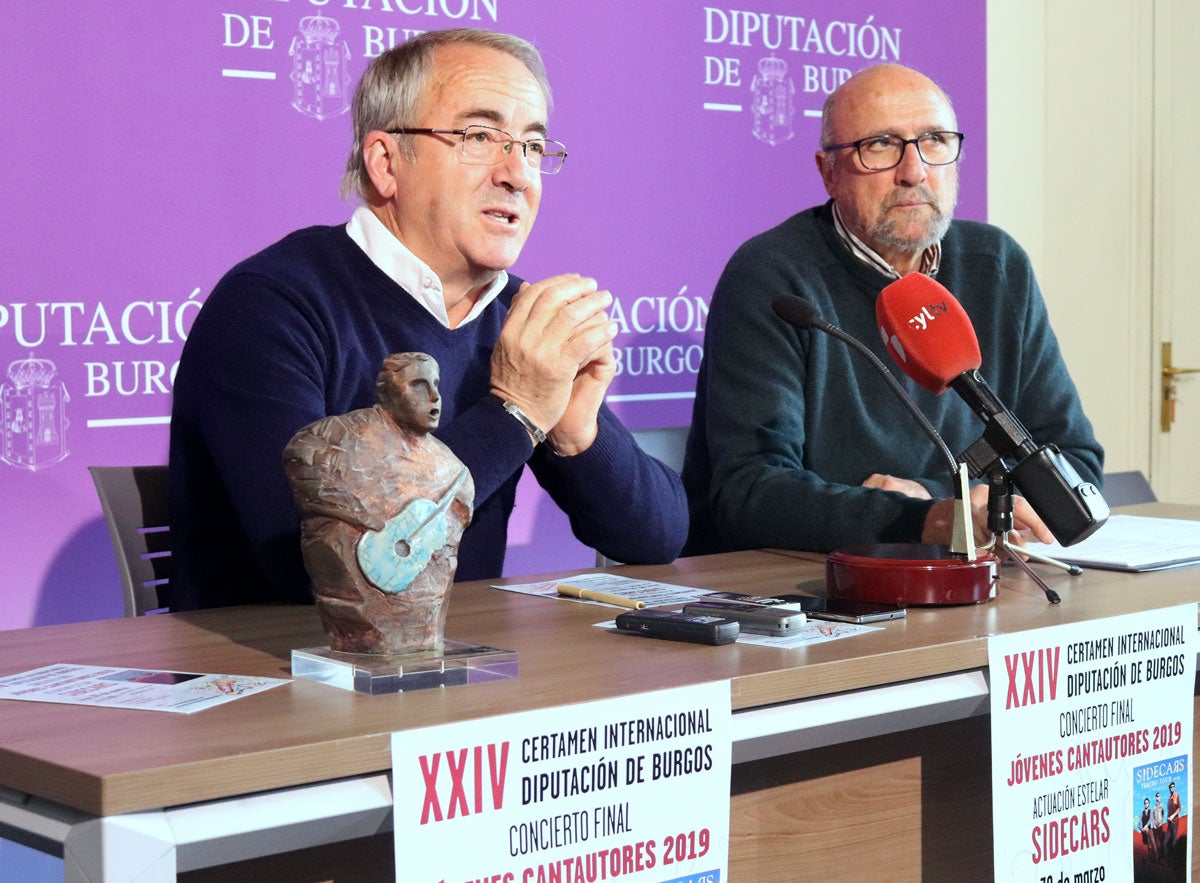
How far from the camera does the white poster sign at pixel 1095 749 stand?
4.84ft

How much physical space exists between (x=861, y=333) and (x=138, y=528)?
1231 millimetres

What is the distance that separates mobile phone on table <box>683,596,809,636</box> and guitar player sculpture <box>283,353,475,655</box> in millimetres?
364

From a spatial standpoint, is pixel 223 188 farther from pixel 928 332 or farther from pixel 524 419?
pixel 928 332

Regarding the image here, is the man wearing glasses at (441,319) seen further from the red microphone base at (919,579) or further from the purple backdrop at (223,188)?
the purple backdrop at (223,188)

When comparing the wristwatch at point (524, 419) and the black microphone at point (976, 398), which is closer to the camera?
the black microphone at point (976, 398)

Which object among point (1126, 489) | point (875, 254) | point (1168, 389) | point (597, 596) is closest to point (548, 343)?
point (597, 596)

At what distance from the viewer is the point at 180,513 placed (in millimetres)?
1991

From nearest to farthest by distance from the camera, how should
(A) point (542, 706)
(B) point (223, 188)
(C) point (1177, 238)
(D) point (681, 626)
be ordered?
(A) point (542, 706) < (D) point (681, 626) < (B) point (223, 188) < (C) point (1177, 238)

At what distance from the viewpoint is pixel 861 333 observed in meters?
2.53

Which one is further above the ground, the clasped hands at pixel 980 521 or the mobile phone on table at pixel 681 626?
the clasped hands at pixel 980 521

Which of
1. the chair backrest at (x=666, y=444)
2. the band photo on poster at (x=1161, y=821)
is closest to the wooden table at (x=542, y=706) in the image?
the band photo on poster at (x=1161, y=821)

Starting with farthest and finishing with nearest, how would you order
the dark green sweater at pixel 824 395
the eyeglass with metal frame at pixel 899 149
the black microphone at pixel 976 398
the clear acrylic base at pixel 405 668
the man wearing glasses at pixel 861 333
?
the eyeglass with metal frame at pixel 899 149, the man wearing glasses at pixel 861 333, the dark green sweater at pixel 824 395, the black microphone at pixel 976 398, the clear acrylic base at pixel 405 668

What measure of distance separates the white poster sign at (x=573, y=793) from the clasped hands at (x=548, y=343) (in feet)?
2.13

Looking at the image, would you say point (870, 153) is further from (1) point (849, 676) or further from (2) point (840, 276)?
(1) point (849, 676)
